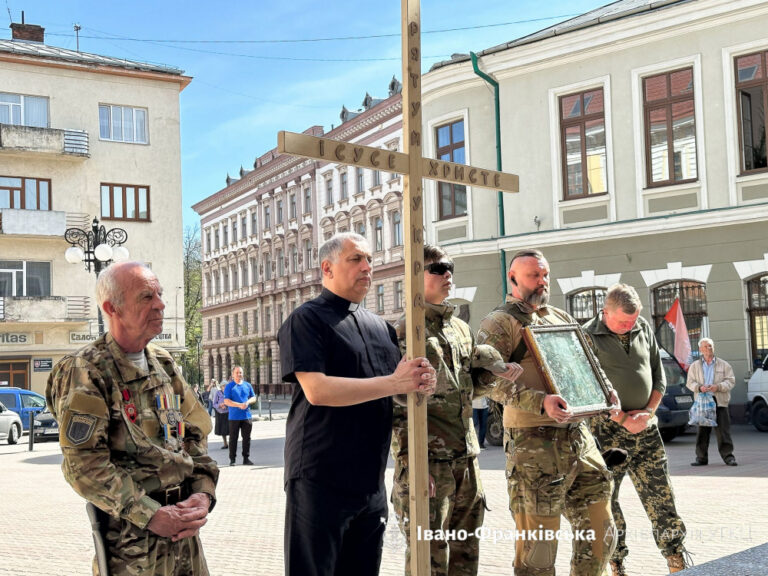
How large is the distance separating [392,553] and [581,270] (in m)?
16.0

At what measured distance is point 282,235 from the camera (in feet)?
219

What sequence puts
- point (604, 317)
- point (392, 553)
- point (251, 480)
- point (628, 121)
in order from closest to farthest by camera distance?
point (604, 317)
point (392, 553)
point (251, 480)
point (628, 121)

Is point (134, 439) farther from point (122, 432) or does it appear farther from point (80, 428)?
point (80, 428)

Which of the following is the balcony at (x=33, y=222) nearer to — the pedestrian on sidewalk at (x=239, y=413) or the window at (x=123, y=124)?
the window at (x=123, y=124)

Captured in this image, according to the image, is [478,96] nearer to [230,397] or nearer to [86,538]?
[230,397]

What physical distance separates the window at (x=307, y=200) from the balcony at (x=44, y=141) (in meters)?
22.2

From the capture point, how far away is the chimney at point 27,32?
1815 inches

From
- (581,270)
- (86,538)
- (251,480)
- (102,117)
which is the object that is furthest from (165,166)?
(86,538)

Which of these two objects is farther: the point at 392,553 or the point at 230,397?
the point at 230,397

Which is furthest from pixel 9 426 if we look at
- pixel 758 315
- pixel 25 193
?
pixel 758 315

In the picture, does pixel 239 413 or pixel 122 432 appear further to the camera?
pixel 239 413

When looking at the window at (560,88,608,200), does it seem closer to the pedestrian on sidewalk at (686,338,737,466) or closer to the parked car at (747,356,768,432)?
the parked car at (747,356,768,432)

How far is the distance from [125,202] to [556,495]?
40.8 metres

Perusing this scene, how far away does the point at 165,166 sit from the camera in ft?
144
